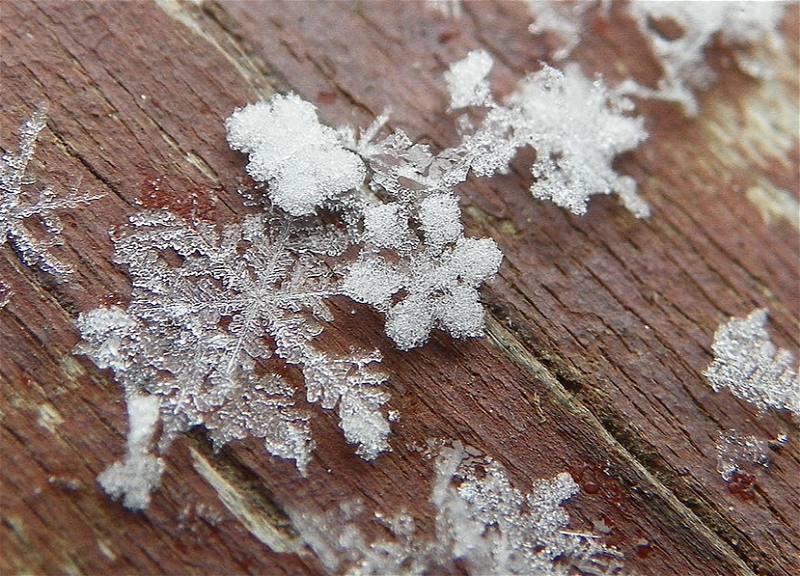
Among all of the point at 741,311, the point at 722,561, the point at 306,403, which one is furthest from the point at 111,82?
the point at 722,561

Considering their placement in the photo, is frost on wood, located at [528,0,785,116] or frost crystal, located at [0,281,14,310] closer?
frost crystal, located at [0,281,14,310]

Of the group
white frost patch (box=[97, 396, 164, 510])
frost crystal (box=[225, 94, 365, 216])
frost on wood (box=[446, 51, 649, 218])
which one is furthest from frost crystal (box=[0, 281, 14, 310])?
frost on wood (box=[446, 51, 649, 218])

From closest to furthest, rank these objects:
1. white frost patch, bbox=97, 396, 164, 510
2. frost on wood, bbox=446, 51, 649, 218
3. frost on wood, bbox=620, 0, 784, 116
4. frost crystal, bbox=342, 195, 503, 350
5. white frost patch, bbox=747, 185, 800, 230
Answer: white frost patch, bbox=97, 396, 164, 510 → frost crystal, bbox=342, 195, 503, 350 → frost on wood, bbox=446, 51, 649, 218 → white frost patch, bbox=747, 185, 800, 230 → frost on wood, bbox=620, 0, 784, 116

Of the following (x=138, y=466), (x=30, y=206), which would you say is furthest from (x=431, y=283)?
(x=30, y=206)

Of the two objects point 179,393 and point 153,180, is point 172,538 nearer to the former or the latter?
point 179,393

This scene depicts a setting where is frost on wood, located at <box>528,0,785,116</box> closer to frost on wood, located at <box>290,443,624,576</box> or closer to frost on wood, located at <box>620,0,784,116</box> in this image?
frost on wood, located at <box>620,0,784,116</box>

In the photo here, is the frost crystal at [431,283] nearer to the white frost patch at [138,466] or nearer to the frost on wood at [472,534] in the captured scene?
the frost on wood at [472,534]

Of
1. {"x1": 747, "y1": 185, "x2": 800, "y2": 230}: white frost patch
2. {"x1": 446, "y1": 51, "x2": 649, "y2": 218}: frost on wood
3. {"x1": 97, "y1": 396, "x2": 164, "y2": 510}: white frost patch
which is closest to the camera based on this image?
{"x1": 97, "y1": 396, "x2": 164, "y2": 510}: white frost patch
